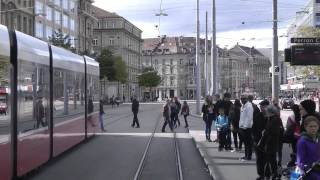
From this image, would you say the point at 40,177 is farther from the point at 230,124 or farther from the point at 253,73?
the point at 253,73

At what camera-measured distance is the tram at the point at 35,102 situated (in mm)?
10773

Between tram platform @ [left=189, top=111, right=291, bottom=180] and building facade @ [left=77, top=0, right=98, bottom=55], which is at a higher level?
building facade @ [left=77, top=0, right=98, bottom=55]

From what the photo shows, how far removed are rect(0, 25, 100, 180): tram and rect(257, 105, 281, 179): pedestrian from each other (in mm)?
4493

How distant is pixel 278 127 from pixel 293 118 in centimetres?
44

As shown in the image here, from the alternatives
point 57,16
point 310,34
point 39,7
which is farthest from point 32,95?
point 57,16

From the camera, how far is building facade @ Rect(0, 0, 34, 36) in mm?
73125

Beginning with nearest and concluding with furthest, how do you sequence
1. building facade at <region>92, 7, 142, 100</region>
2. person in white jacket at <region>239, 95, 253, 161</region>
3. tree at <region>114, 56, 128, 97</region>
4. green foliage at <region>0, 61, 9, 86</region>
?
1. green foliage at <region>0, 61, 9, 86</region>
2. person in white jacket at <region>239, 95, 253, 161</region>
3. tree at <region>114, 56, 128, 97</region>
4. building facade at <region>92, 7, 142, 100</region>

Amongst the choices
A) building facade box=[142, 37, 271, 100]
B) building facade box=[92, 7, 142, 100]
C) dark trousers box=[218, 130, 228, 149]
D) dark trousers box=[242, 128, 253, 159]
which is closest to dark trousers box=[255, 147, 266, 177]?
dark trousers box=[242, 128, 253, 159]

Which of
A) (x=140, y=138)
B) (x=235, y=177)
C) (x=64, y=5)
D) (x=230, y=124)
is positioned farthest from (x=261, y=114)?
(x=64, y=5)

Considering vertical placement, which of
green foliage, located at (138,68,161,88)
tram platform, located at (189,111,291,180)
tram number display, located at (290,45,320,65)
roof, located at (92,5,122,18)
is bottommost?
tram platform, located at (189,111,291,180)

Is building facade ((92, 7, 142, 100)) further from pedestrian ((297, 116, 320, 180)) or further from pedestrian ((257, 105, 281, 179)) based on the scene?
pedestrian ((297, 116, 320, 180))

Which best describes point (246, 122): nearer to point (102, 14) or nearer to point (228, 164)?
point (228, 164)

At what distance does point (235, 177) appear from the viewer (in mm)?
13062

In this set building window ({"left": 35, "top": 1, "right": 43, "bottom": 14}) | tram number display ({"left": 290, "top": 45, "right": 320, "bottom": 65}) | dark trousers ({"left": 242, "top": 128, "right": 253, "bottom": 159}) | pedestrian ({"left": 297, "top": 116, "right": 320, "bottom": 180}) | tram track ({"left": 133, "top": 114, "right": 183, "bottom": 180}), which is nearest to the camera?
pedestrian ({"left": 297, "top": 116, "right": 320, "bottom": 180})
